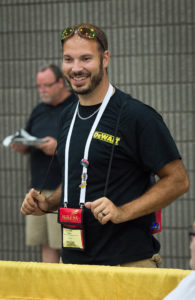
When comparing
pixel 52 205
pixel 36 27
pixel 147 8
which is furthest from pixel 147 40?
pixel 52 205

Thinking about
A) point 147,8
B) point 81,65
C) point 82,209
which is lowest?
point 82,209

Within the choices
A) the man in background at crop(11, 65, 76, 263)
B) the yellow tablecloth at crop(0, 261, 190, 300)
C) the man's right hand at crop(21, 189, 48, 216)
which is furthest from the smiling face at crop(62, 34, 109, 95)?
the man in background at crop(11, 65, 76, 263)

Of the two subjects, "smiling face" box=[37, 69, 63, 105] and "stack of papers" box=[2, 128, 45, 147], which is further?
"smiling face" box=[37, 69, 63, 105]

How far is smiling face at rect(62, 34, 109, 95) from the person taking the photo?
274 centimetres

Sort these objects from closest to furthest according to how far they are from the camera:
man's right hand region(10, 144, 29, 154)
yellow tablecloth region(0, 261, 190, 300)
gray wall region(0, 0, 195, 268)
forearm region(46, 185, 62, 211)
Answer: yellow tablecloth region(0, 261, 190, 300), forearm region(46, 185, 62, 211), man's right hand region(10, 144, 29, 154), gray wall region(0, 0, 195, 268)

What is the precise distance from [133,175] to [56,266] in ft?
1.92

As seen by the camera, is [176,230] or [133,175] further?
[176,230]

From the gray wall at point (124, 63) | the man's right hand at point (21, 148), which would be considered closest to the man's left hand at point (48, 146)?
the man's right hand at point (21, 148)

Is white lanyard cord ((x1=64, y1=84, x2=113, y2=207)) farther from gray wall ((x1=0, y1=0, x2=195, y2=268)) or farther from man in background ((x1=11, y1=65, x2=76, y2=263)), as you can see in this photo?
gray wall ((x1=0, y1=0, x2=195, y2=268))

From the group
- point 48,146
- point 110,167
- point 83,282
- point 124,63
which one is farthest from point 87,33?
point 124,63

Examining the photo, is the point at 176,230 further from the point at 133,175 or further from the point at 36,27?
the point at 133,175

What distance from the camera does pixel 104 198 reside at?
8.23 ft

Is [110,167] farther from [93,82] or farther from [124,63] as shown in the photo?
[124,63]

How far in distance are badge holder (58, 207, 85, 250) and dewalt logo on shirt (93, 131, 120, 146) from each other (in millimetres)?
340
